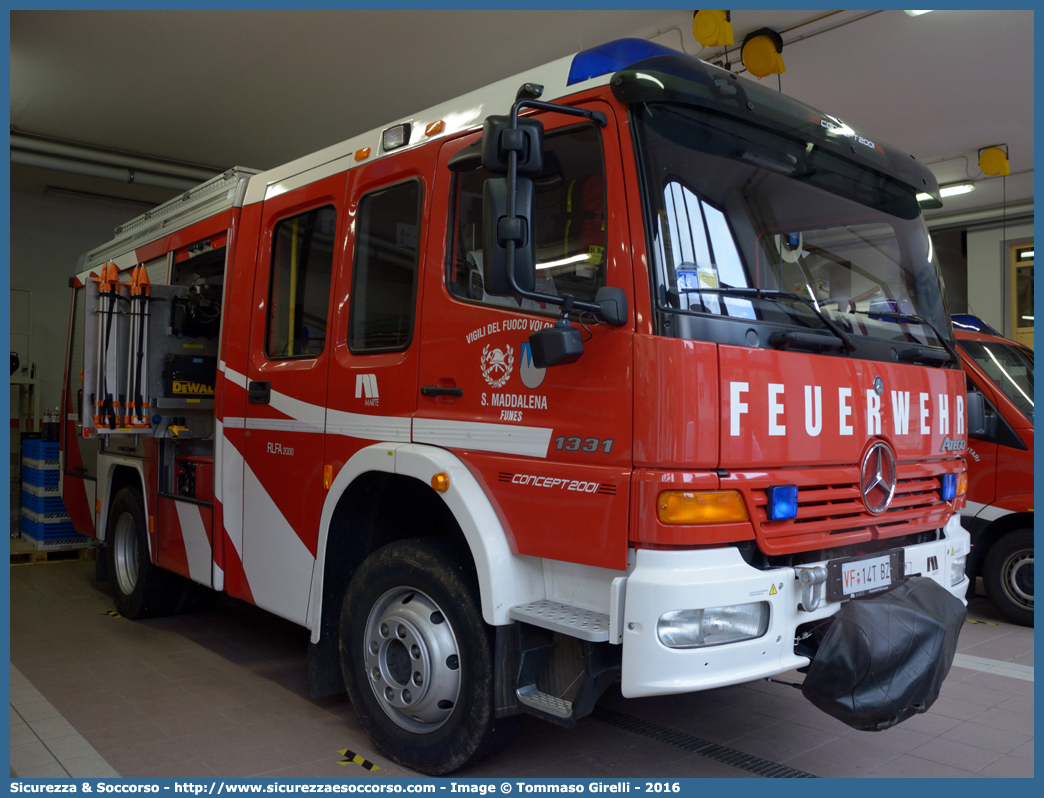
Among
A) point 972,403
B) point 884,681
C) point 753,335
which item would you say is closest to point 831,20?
point 972,403

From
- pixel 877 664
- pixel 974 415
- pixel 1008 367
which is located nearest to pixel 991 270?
pixel 1008 367

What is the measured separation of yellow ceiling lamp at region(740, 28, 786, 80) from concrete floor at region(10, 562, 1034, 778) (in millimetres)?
4674

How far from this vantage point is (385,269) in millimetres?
3957

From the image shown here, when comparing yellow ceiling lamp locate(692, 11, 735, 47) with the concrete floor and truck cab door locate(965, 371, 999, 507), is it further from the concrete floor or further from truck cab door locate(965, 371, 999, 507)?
the concrete floor

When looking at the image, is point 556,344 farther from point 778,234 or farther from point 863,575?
point 863,575

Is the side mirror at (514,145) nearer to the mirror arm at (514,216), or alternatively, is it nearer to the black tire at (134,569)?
the mirror arm at (514,216)

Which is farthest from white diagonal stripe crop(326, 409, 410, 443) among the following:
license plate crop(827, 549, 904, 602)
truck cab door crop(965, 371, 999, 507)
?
truck cab door crop(965, 371, 999, 507)

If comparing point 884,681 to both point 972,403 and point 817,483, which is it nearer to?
point 817,483

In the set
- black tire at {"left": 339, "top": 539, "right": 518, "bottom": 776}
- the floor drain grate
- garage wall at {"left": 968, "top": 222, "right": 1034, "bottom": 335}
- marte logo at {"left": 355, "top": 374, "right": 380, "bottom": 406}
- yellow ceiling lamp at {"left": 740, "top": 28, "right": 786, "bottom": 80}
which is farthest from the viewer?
garage wall at {"left": 968, "top": 222, "right": 1034, "bottom": 335}

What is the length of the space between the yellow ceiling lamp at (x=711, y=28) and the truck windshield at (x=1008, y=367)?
3.09m

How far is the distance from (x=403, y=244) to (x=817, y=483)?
1.99m

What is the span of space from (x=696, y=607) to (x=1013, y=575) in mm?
4860

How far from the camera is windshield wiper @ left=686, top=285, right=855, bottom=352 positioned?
3006 mm

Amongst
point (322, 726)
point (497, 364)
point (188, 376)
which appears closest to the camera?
point (497, 364)
